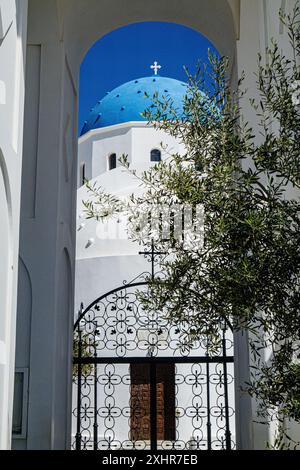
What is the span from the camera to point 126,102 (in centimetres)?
2773

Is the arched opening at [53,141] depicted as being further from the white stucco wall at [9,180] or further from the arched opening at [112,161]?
the arched opening at [112,161]

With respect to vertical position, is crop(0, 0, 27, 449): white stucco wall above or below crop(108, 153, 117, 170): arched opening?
below

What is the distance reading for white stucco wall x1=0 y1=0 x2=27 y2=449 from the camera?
5.04 meters

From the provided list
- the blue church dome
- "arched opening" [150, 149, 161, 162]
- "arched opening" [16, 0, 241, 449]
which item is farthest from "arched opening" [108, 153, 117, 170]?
"arched opening" [16, 0, 241, 449]

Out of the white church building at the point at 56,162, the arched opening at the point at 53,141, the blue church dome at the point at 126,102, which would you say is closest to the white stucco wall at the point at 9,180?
the white church building at the point at 56,162

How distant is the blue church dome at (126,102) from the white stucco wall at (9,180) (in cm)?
2114

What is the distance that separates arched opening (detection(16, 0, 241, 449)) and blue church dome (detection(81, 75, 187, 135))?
54.3 ft

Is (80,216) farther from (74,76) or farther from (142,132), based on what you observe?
(74,76)

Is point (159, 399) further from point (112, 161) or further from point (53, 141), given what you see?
point (112, 161)

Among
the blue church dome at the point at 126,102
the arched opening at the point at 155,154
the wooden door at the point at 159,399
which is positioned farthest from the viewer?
the blue church dome at the point at 126,102

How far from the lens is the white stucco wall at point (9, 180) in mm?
5043

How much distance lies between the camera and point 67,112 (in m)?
9.34

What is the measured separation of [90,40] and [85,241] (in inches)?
382

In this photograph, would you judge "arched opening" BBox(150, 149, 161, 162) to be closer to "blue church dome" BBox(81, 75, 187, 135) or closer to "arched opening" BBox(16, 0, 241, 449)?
"blue church dome" BBox(81, 75, 187, 135)
